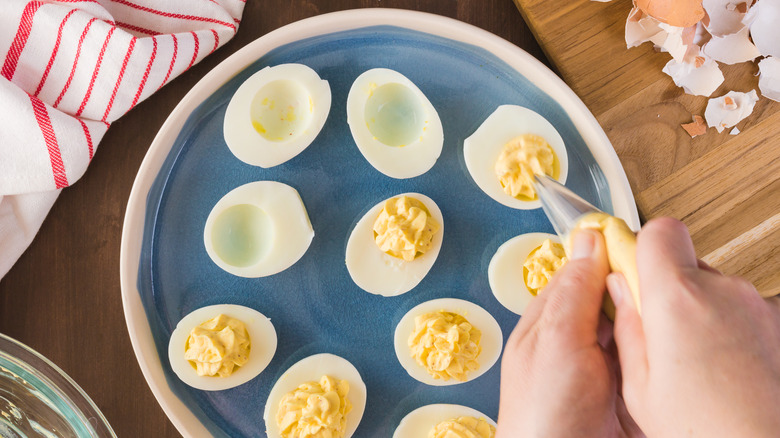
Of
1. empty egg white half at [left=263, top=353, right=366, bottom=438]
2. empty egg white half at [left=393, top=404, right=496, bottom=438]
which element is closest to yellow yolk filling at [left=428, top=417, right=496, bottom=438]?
empty egg white half at [left=393, top=404, right=496, bottom=438]

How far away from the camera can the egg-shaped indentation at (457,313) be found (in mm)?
1312

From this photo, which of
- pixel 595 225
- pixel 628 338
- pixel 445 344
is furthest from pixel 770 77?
pixel 445 344

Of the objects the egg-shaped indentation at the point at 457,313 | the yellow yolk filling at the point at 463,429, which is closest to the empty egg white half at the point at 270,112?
the egg-shaped indentation at the point at 457,313

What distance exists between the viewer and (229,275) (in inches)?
51.9

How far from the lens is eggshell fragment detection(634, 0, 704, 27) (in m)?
1.20

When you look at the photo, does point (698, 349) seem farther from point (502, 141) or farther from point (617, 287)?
point (502, 141)

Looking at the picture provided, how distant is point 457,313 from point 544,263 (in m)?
0.22

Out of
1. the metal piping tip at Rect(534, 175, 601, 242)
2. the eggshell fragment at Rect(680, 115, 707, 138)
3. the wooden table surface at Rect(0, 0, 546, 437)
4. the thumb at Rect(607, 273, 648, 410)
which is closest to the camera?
the thumb at Rect(607, 273, 648, 410)

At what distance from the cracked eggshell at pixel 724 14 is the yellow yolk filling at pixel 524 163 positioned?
1.45 ft

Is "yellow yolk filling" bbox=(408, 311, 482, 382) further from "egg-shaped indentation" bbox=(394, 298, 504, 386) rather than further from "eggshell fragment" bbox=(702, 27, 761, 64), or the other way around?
"eggshell fragment" bbox=(702, 27, 761, 64)

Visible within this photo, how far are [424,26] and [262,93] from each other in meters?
0.39

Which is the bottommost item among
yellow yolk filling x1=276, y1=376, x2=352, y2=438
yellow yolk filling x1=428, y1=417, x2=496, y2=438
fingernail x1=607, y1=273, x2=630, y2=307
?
yellow yolk filling x1=276, y1=376, x2=352, y2=438

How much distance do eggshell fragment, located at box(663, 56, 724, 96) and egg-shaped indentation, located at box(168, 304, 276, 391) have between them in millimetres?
1067

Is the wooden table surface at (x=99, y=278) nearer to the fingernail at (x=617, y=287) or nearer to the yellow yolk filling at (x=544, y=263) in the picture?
the yellow yolk filling at (x=544, y=263)
